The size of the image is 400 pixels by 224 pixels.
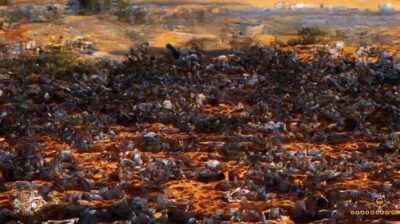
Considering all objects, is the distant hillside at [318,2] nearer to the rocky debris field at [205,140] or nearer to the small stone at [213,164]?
the rocky debris field at [205,140]

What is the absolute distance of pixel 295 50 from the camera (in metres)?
8.93

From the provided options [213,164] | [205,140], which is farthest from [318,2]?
[213,164]

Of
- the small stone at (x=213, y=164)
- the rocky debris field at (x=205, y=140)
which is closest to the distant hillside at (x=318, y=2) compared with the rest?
the rocky debris field at (x=205, y=140)

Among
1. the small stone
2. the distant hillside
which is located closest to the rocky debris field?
the small stone

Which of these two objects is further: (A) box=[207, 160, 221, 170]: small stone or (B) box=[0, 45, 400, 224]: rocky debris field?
(A) box=[207, 160, 221, 170]: small stone

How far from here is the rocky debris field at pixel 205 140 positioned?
4.40m

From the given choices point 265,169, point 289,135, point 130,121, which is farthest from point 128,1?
point 265,169

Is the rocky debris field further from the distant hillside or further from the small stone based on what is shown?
the distant hillside

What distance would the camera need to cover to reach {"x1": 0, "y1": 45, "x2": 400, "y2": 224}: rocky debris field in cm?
440

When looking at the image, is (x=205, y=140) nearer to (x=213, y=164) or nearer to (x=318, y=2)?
(x=213, y=164)

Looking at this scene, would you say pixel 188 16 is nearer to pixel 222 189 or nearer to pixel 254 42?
pixel 254 42

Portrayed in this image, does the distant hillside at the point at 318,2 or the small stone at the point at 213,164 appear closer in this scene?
the small stone at the point at 213,164

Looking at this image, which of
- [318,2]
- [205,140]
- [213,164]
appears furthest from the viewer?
[318,2]

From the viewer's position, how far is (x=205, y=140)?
576 centimetres
